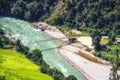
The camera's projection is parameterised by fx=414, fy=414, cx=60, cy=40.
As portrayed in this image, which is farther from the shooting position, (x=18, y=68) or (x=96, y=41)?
(x=96, y=41)

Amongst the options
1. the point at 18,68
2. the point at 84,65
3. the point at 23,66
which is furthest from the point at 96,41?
the point at 18,68

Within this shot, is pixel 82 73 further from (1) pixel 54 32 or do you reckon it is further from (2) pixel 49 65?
(1) pixel 54 32

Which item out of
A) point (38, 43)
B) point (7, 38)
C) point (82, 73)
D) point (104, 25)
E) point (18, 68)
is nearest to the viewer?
point (18, 68)

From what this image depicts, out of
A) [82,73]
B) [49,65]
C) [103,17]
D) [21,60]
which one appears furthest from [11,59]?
[103,17]

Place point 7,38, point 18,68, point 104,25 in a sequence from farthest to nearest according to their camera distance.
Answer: point 104,25 → point 7,38 → point 18,68

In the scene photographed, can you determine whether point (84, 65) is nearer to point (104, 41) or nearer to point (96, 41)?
point (96, 41)

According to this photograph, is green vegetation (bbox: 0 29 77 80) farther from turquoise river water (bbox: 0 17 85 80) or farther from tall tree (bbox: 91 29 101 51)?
tall tree (bbox: 91 29 101 51)

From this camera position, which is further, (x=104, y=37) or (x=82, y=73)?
(x=104, y=37)

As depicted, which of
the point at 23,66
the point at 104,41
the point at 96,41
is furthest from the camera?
the point at 104,41
